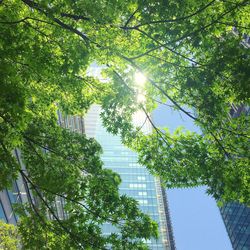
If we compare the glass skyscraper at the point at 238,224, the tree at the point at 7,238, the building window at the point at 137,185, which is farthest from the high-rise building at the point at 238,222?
the building window at the point at 137,185

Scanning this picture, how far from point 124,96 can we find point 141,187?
8507 centimetres

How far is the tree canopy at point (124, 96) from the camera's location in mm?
8859

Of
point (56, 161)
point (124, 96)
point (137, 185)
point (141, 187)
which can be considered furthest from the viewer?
point (137, 185)

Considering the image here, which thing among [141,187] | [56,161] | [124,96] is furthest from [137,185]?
[124,96]

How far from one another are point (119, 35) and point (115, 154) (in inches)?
3797

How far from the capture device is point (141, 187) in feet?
307

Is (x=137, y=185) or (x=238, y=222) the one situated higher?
(x=137, y=185)

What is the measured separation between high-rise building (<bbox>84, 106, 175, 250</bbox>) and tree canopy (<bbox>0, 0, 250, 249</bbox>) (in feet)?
220

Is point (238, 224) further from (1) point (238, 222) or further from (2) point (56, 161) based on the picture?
(2) point (56, 161)

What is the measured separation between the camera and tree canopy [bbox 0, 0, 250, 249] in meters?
8.86

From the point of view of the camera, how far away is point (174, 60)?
1101cm

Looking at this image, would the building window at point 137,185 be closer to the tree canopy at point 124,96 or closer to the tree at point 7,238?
the tree at point 7,238

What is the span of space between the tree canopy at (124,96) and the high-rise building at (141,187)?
220 ft

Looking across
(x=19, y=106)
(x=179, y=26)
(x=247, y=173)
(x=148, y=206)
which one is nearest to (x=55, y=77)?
(x=19, y=106)
